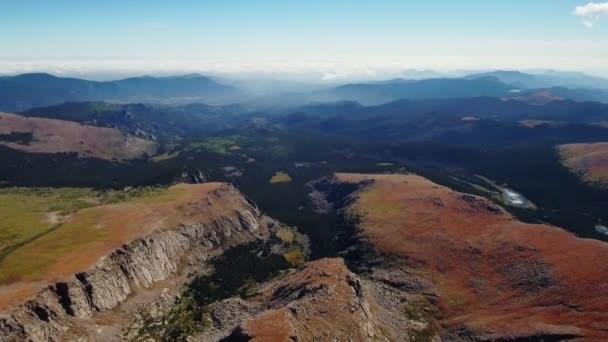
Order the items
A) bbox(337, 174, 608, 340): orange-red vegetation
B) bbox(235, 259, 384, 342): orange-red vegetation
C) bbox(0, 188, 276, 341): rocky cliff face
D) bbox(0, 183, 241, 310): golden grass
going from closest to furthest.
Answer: bbox(235, 259, 384, 342): orange-red vegetation, bbox(0, 188, 276, 341): rocky cliff face, bbox(337, 174, 608, 340): orange-red vegetation, bbox(0, 183, 241, 310): golden grass

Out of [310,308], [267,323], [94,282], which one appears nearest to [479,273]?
[310,308]

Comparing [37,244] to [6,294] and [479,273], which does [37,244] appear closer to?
[6,294]

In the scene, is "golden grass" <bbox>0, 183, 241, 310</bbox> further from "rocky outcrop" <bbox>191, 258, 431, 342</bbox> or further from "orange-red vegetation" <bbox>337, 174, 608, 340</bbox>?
"orange-red vegetation" <bbox>337, 174, 608, 340</bbox>

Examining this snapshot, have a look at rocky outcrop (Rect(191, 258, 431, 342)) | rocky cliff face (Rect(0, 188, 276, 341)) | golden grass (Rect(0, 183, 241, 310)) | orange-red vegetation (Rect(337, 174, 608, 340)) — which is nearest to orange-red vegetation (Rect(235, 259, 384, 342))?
rocky outcrop (Rect(191, 258, 431, 342))

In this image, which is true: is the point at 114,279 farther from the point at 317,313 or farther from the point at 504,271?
the point at 504,271

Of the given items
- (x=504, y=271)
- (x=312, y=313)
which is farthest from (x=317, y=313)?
(x=504, y=271)

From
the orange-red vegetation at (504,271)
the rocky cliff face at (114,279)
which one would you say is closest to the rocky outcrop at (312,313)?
the orange-red vegetation at (504,271)
